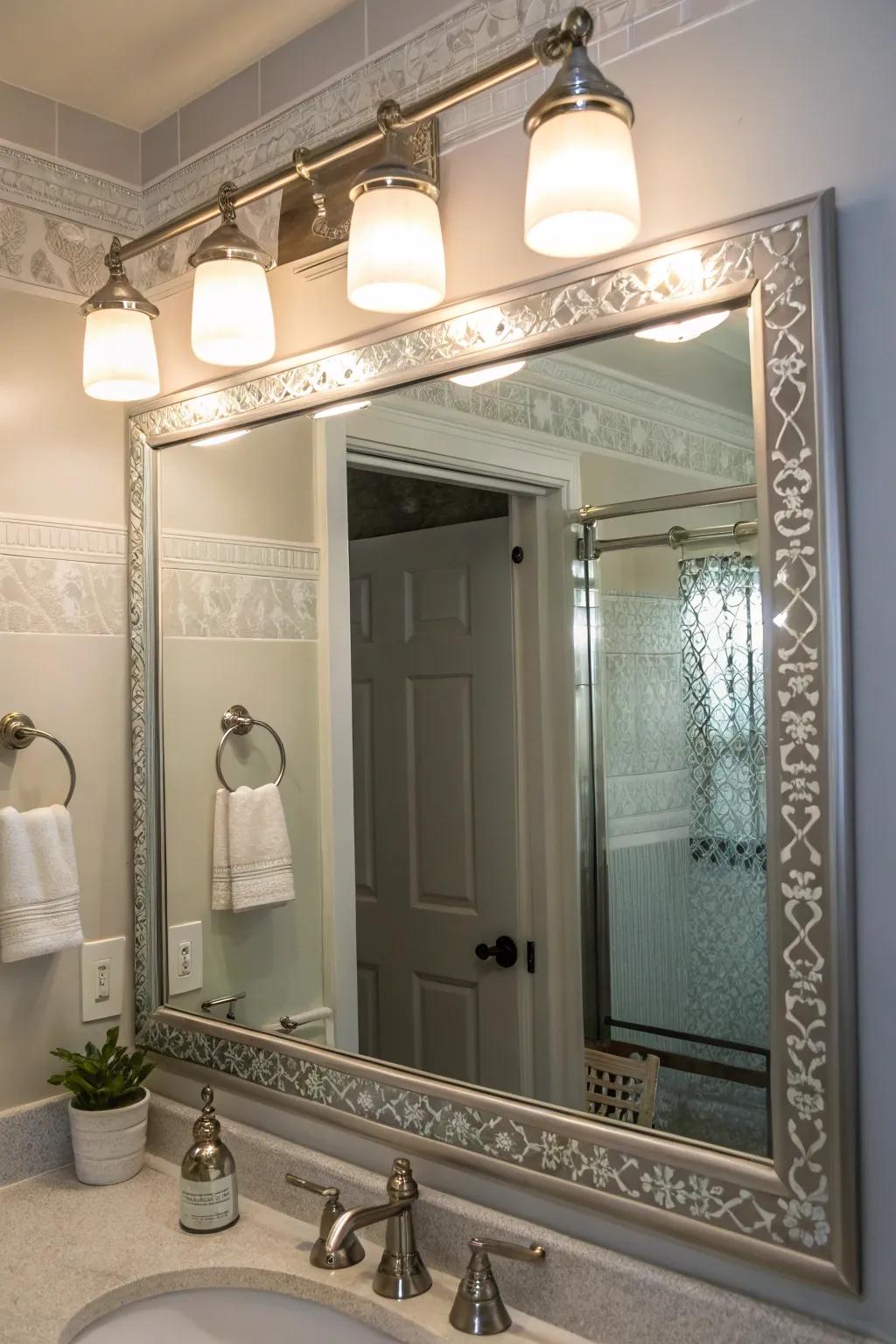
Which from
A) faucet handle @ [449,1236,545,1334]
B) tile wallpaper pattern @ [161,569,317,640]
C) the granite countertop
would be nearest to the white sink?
the granite countertop

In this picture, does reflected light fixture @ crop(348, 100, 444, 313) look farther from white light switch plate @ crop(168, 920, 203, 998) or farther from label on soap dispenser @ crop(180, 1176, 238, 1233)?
label on soap dispenser @ crop(180, 1176, 238, 1233)

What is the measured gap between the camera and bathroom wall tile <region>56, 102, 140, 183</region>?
1.72 m

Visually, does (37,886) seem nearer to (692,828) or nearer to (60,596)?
(60,596)

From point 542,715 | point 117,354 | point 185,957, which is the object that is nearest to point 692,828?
point 542,715

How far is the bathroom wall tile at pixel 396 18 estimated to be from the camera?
1362mm

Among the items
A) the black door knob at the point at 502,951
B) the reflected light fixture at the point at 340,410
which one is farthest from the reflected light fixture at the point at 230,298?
the black door knob at the point at 502,951

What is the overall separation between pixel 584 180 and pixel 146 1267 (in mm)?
1306

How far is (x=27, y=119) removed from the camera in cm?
167

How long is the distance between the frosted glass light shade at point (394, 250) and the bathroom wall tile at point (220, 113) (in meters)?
0.56

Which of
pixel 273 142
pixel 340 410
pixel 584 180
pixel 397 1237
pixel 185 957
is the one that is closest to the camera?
pixel 584 180

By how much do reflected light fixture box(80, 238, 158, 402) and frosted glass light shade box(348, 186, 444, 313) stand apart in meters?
0.47

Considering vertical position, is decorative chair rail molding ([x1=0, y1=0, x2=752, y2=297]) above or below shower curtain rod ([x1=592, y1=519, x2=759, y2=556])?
above

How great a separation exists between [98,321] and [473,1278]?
1.31m

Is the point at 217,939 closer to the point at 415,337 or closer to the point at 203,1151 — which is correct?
the point at 203,1151
